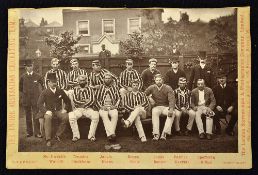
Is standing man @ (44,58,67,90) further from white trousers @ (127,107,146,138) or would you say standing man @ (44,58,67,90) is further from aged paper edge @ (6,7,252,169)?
white trousers @ (127,107,146,138)

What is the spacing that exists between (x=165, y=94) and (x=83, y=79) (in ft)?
1.43

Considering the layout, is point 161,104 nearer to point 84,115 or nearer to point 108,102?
point 108,102

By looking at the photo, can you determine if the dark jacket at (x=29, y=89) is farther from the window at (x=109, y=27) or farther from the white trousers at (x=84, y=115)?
the window at (x=109, y=27)

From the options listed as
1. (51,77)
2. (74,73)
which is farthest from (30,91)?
(74,73)

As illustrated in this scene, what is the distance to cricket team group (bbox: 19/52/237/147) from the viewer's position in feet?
5.74

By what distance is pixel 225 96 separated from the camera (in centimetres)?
177

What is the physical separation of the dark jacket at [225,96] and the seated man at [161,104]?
0.76ft

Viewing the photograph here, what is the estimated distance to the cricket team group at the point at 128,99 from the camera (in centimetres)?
175

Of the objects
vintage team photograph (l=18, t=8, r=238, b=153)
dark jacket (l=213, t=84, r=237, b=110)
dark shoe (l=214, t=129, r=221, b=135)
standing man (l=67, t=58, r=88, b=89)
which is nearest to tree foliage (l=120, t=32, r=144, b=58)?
vintage team photograph (l=18, t=8, r=238, b=153)

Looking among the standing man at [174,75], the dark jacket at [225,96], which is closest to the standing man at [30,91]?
the standing man at [174,75]

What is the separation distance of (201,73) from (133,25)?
44cm
